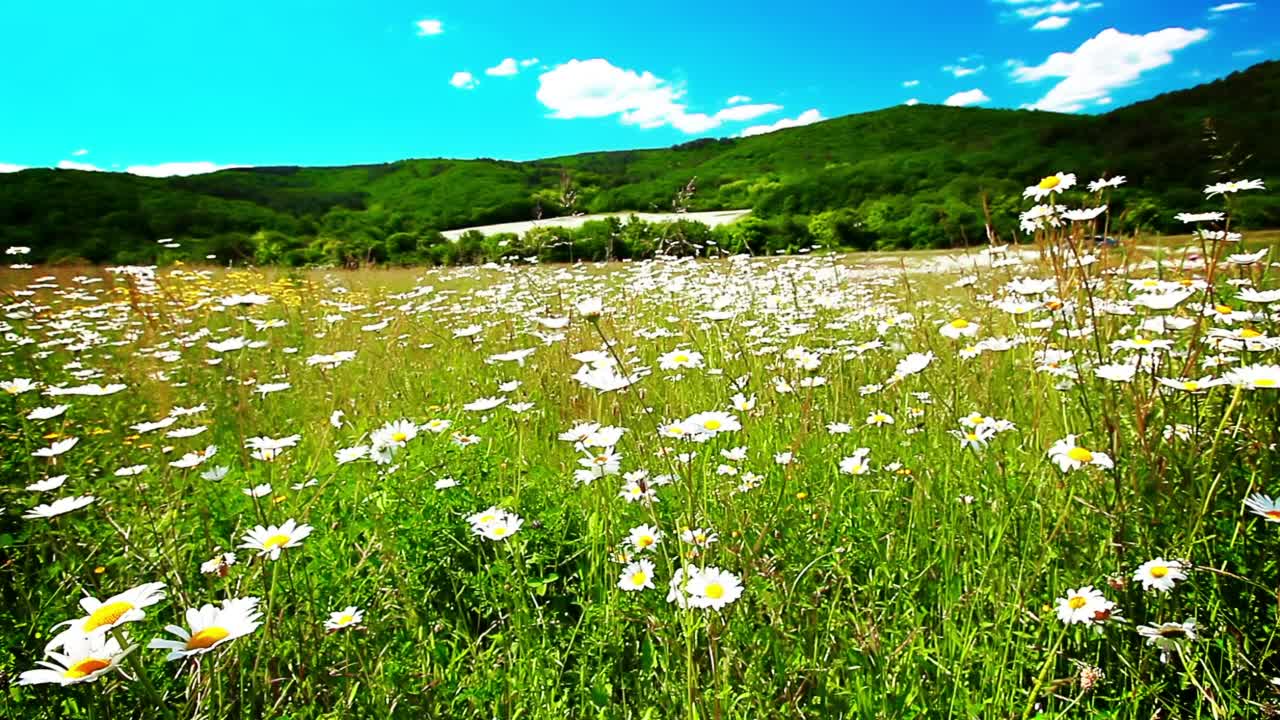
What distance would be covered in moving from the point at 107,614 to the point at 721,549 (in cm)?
98

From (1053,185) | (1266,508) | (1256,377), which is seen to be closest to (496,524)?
(1266,508)

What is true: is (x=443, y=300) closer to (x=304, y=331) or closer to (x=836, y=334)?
(x=304, y=331)

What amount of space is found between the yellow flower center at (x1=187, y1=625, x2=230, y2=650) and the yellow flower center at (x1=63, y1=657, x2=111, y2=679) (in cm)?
10

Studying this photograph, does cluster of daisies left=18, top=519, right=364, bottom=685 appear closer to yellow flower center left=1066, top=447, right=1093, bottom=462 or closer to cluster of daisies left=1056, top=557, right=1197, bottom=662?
cluster of daisies left=1056, top=557, right=1197, bottom=662

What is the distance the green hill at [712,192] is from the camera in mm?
14266

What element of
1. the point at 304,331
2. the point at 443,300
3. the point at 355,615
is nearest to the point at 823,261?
the point at 443,300

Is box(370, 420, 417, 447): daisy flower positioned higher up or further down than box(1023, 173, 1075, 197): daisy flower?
further down

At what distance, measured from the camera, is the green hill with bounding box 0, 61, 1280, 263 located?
14.3 meters

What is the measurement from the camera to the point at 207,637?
874 mm

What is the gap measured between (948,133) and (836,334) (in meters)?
44.3

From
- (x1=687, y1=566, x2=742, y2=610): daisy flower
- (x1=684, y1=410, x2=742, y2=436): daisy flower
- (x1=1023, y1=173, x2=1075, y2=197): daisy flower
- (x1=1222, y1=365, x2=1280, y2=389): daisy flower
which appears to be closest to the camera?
(x1=687, y1=566, x2=742, y2=610): daisy flower

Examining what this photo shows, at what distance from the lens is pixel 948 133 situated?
4153 cm

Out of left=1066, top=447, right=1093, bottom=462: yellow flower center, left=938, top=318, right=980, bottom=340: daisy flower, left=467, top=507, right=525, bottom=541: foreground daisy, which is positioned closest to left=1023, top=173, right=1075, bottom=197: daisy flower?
left=938, top=318, right=980, bottom=340: daisy flower

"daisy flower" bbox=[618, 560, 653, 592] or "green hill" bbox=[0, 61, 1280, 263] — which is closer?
"daisy flower" bbox=[618, 560, 653, 592]
